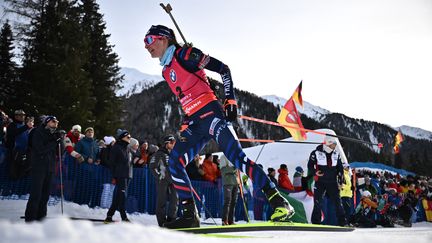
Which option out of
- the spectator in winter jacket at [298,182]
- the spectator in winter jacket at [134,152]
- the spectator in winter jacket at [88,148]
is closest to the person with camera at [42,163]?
the spectator in winter jacket at [88,148]

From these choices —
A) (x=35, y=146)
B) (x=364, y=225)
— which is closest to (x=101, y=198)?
(x=35, y=146)

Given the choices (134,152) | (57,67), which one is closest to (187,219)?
(134,152)

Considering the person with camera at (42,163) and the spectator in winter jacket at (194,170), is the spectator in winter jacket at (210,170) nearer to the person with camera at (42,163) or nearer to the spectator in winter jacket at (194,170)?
the spectator in winter jacket at (194,170)

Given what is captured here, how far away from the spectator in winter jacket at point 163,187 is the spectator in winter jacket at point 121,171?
59 cm

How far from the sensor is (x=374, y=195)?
46.3 feet

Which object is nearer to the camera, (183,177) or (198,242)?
(198,242)

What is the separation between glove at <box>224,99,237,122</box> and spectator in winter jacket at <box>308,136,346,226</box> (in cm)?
533

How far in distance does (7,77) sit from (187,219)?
2399 centimetres

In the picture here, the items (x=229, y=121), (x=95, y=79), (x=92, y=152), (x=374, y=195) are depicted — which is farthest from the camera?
(x=95, y=79)

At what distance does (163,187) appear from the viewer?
7785 millimetres

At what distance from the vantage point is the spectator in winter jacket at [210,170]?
11055 millimetres

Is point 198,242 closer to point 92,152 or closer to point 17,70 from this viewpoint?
point 92,152

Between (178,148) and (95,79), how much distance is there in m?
27.3

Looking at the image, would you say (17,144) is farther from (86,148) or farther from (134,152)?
(134,152)
